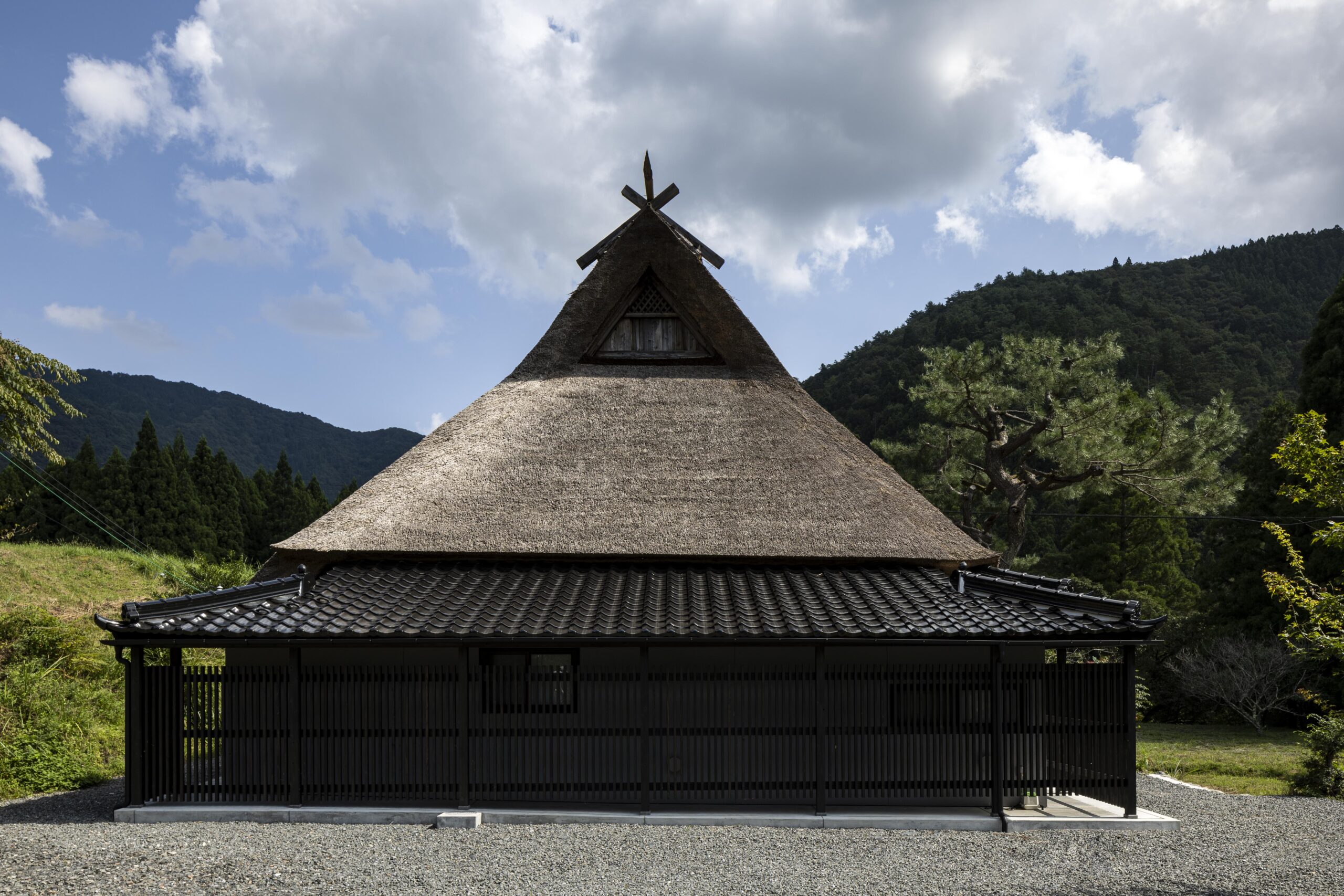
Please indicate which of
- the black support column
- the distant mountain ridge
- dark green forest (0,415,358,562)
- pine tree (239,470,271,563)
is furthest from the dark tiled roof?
the distant mountain ridge

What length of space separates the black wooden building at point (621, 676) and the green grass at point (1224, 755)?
21.9 feet

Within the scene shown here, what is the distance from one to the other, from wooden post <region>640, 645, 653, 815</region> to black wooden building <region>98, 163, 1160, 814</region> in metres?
0.03

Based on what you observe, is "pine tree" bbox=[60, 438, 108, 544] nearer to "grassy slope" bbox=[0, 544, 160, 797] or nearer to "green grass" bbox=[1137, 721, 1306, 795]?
"grassy slope" bbox=[0, 544, 160, 797]

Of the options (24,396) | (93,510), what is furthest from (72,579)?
(93,510)

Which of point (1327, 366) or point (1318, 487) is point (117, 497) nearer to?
point (1318, 487)

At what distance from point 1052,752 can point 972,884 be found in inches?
107

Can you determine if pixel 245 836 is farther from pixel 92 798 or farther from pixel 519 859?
pixel 92 798

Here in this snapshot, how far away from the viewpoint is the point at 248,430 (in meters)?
92.1

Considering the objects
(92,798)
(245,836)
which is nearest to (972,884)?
(245,836)

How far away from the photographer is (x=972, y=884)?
22.6 feet

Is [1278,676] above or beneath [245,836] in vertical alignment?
beneath

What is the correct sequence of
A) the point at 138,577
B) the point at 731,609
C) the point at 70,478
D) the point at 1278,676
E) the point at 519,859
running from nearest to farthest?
the point at 519,859 < the point at 731,609 < the point at 1278,676 < the point at 138,577 < the point at 70,478


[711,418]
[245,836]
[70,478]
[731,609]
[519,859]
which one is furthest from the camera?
[70,478]

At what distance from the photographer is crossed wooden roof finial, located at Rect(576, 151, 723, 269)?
1439 cm
